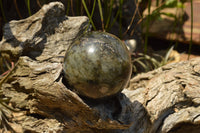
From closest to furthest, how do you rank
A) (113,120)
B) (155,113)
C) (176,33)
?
(113,120) → (155,113) → (176,33)

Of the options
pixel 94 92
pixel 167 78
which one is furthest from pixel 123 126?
pixel 167 78

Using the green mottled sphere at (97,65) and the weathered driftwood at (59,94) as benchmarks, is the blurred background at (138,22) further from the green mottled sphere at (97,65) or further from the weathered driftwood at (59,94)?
the green mottled sphere at (97,65)

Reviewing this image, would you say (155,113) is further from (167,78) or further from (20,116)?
(20,116)

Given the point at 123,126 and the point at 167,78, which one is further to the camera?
the point at 167,78

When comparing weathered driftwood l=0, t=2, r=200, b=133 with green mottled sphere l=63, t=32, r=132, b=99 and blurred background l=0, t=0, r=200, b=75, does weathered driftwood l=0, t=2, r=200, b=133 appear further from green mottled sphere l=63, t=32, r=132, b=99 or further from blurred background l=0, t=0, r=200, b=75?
blurred background l=0, t=0, r=200, b=75

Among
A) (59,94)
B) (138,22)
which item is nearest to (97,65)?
(59,94)
